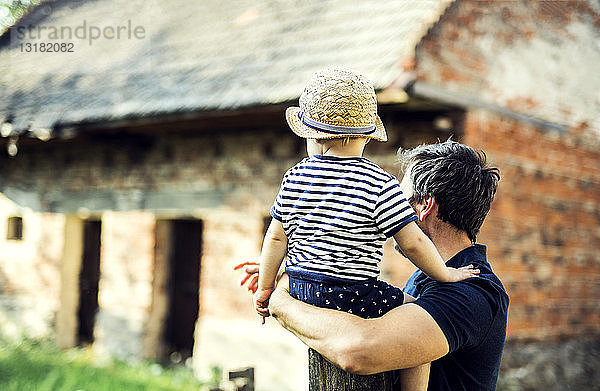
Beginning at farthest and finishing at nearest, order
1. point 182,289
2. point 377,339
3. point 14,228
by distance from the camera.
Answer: point 14,228
point 182,289
point 377,339

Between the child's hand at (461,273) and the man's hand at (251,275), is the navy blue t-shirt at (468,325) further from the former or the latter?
the man's hand at (251,275)

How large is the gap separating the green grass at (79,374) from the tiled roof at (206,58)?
2.67 metres

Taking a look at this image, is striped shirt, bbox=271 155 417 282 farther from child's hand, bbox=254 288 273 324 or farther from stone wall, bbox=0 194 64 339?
stone wall, bbox=0 194 64 339

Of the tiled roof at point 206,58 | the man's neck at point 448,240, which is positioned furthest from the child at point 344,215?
the tiled roof at point 206,58

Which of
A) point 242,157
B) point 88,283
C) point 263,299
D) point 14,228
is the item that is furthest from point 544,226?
point 14,228

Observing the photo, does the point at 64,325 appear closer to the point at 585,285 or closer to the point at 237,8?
the point at 237,8

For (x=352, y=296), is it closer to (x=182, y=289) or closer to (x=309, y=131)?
(x=309, y=131)

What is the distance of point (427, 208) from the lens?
92.7 inches

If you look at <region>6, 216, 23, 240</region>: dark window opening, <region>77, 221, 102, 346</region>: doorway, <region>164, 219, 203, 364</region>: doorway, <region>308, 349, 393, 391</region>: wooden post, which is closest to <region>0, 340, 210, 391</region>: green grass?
<region>164, 219, 203, 364</region>: doorway

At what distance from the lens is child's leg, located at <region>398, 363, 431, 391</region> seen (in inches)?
83.2

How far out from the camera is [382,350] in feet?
6.54

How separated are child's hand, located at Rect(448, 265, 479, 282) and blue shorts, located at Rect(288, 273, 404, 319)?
0.19 meters

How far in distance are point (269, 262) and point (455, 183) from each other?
669 millimetres

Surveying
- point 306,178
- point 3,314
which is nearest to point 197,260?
point 3,314
